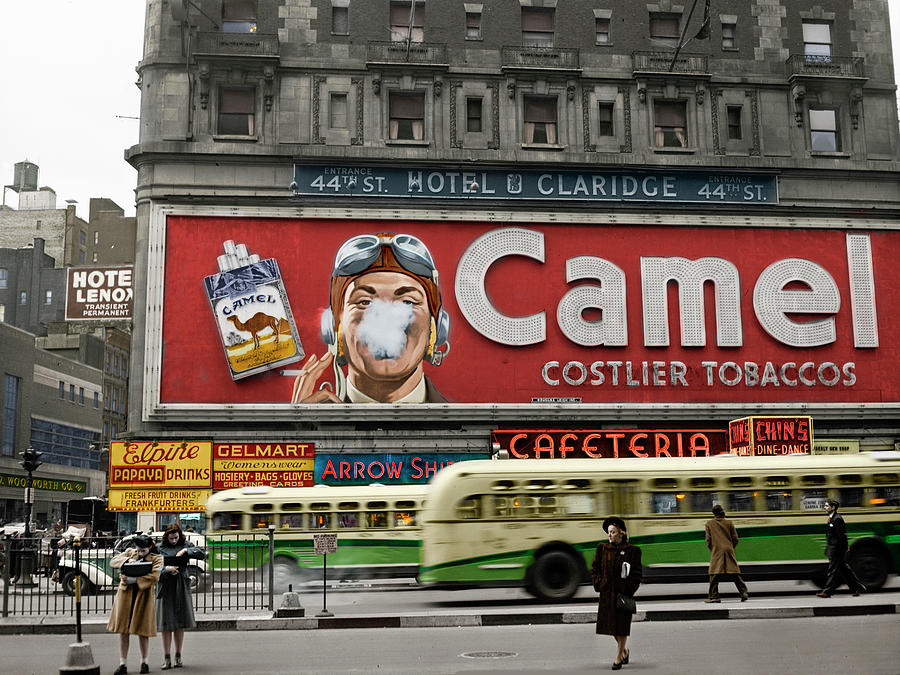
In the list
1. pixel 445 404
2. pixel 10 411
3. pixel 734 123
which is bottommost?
pixel 445 404

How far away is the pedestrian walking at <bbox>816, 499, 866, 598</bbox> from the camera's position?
20.9m

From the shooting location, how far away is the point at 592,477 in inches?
899

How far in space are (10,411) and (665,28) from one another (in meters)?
57.9

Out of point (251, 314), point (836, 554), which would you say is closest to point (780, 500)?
point (836, 554)

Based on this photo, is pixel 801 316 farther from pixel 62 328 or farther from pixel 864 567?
pixel 62 328

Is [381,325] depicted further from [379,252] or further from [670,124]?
[670,124]

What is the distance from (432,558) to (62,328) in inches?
3418

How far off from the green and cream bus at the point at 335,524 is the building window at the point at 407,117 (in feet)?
51.9

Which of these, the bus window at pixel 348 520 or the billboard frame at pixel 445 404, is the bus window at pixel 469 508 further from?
the billboard frame at pixel 445 404

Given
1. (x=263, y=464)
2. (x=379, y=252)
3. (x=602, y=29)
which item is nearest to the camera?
(x=263, y=464)

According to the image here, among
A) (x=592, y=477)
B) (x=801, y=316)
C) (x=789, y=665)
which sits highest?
(x=801, y=316)

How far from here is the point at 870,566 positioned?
2281 centimetres

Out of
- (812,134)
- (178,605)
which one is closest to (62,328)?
(812,134)

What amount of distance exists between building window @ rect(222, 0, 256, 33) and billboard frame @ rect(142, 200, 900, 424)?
736 centimetres
